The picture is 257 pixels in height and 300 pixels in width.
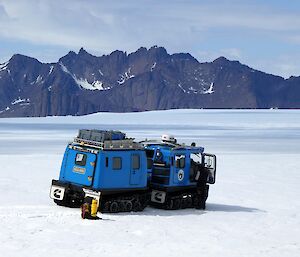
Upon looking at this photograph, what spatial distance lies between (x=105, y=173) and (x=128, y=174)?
0.71m

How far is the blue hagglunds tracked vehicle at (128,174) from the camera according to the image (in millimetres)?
15414

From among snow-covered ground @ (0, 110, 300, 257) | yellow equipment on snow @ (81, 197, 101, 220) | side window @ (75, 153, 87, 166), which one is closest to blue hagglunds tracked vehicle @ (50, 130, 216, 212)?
side window @ (75, 153, 87, 166)

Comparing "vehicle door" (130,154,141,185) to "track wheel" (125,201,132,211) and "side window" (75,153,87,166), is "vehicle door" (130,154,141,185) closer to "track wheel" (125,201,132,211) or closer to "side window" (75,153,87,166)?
"track wheel" (125,201,132,211)

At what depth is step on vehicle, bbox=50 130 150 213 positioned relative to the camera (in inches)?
604

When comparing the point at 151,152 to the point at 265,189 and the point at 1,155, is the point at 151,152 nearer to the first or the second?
the point at 265,189

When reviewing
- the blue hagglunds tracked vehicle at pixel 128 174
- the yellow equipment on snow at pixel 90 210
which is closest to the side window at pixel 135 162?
the blue hagglunds tracked vehicle at pixel 128 174

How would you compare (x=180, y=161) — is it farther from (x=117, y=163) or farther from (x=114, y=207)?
(x=114, y=207)

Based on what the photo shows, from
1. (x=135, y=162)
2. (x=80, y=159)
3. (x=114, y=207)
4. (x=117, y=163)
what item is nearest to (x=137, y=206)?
(x=114, y=207)

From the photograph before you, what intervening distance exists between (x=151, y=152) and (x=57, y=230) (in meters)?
4.89

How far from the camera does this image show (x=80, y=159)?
15.8 metres

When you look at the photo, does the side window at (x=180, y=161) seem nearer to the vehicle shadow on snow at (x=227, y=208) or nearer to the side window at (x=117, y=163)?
the vehicle shadow on snow at (x=227, y=208)

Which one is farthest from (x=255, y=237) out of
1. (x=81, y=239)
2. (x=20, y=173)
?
(x=20, y=173)

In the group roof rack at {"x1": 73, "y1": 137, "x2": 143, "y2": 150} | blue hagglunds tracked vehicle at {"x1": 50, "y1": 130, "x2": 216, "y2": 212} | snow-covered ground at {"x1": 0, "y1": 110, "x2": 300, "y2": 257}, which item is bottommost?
snow-covered ground at {"x1": 0, "y1": 110, "x2": 300, "y2": 257}

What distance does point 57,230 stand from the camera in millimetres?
12930
